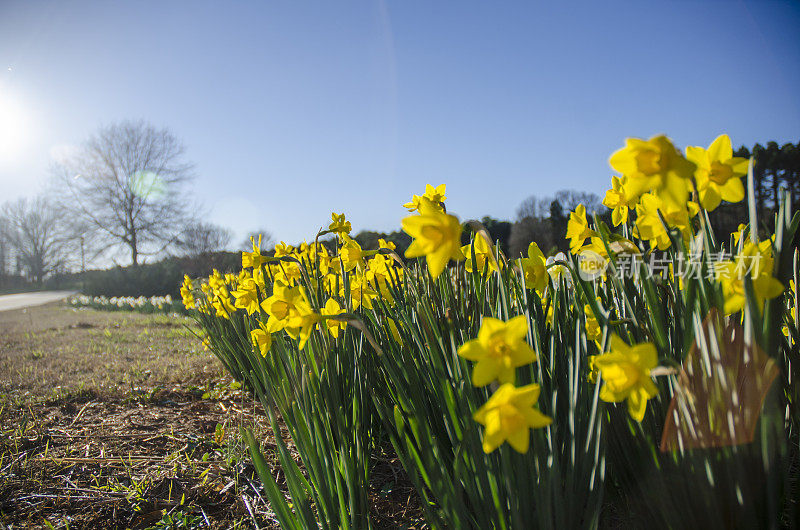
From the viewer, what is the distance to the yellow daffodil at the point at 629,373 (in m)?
0.76

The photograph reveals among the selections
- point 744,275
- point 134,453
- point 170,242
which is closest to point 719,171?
point 744,275

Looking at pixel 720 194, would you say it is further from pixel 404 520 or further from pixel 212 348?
pixel 212 348

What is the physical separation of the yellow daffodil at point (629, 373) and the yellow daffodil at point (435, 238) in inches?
13.0

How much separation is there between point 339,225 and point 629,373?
1265 millimetres

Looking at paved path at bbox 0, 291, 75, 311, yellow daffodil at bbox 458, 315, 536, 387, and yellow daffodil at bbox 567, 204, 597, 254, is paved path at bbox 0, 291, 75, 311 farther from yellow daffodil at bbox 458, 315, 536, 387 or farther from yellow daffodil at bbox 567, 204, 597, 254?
yellow daffodil at bbox 458, 315, 536, 387

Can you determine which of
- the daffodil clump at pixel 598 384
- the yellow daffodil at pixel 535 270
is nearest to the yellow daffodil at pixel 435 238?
the daffodil clump at pixel 598 384

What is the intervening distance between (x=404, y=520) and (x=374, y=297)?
728mm

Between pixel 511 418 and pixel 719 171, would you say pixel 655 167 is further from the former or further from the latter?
pixel 511 418

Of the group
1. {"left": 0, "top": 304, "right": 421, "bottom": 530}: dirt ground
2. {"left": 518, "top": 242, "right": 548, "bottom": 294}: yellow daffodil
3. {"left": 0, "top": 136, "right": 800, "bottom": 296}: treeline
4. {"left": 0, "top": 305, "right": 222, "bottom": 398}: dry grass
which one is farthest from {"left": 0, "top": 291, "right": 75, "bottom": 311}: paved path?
{"left": 518, "top": 242, "right": 548, "bottom": 294}: yellow daffodil

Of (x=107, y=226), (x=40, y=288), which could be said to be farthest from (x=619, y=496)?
(x=40, y=288)

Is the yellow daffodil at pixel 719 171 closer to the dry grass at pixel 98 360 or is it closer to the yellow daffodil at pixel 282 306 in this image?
the yellow daffodil at pixel 282 306

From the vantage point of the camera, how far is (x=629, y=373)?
30.7 inches

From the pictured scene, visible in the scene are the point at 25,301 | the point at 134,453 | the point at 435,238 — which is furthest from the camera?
the point at 25,301

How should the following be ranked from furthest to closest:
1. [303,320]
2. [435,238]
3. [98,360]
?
[98,360] < [303,320] < [435,238]
